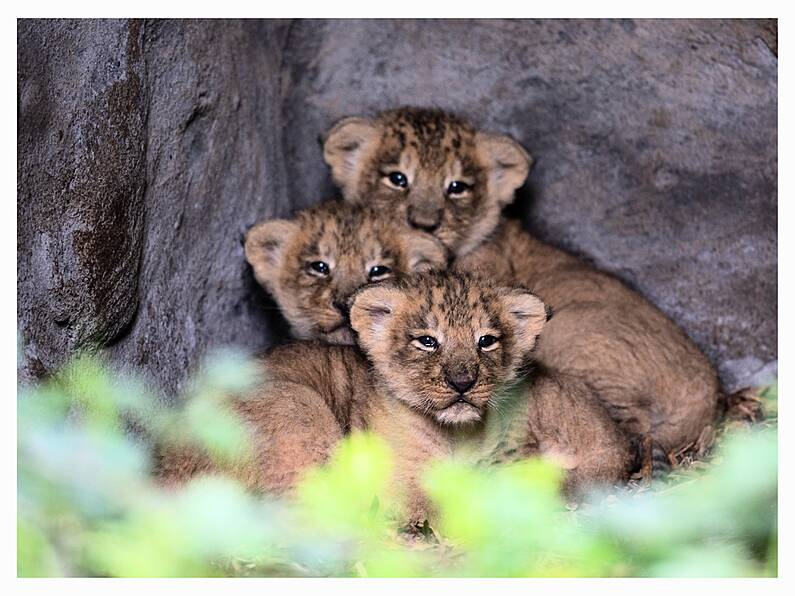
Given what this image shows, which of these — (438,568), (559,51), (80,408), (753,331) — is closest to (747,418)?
(753,331)

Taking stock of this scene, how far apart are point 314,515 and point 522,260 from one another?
2639mm

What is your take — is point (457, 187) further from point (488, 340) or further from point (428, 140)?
point (488, 340)

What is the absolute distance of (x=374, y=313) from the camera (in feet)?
14.9

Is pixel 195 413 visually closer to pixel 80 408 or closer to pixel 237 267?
pixel 80 408

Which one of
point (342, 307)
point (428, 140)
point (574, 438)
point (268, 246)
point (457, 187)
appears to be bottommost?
point (574, 438)

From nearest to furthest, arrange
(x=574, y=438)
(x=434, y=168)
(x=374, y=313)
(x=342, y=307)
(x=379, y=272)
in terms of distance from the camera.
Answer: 1. (x=374, y=313)
2. (x=574, y=438)
3. (x=342, y=307)
4. (x=379, y=272)
5. (x=434, y=168)

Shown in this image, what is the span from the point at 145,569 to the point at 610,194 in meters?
3.79

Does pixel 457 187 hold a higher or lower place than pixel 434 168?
lower

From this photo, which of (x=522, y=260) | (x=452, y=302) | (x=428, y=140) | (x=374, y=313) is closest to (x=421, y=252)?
(x=428, y=140)

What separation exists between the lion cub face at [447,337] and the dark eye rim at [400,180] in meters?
1.36

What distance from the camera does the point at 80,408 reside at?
394 cm

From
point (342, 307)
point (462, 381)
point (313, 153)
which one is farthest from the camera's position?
point (313, 153)

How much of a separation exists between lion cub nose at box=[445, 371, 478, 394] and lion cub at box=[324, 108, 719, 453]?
104 centimetres

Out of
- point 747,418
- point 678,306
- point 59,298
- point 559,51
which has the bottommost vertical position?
point 747,418
